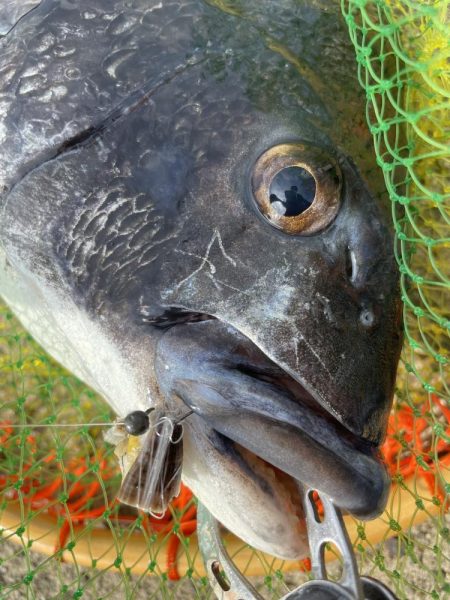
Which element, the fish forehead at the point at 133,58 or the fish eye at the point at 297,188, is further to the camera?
the fish forehead at the point at 133,58

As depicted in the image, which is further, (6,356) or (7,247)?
(6,356)

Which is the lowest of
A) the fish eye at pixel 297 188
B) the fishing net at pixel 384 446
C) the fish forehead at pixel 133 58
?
the fishing net at pixel 384 446

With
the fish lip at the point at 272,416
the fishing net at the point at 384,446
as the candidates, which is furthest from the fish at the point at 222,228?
Result: the fishing net at the point at 384,446

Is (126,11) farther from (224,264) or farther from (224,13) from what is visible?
(224,264)

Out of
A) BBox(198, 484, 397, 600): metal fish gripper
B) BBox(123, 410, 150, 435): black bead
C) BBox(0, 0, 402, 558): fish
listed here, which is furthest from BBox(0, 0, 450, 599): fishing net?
BBox(123, 410, 150, 435): black bead

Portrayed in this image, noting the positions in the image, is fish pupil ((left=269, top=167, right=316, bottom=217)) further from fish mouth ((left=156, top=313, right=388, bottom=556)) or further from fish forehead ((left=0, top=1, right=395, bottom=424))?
fish mouth ((left=156, top=313, right=388, bottom=556))

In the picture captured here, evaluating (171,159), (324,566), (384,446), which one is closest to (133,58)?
(171,159)

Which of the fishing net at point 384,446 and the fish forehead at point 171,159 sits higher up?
the fish forehead at point 171,159

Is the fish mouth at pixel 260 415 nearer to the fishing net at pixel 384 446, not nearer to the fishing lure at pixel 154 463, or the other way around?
the fishing lure at pixel 154 463

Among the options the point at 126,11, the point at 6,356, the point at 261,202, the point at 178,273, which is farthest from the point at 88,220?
the point at 6,356
